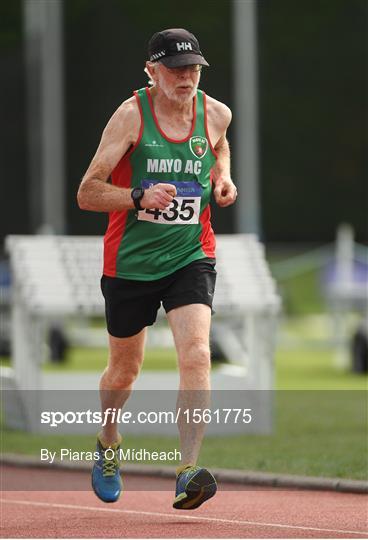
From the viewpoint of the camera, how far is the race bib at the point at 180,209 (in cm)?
844

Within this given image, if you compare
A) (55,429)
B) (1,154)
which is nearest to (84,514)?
(55,429)

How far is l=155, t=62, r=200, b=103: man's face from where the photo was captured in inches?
329

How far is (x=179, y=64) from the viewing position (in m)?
8.31

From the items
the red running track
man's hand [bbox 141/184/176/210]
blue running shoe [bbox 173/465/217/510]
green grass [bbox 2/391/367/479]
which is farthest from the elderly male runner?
green grass [bbox 2/391/367/479]

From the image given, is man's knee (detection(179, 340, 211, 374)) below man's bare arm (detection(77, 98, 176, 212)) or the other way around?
below

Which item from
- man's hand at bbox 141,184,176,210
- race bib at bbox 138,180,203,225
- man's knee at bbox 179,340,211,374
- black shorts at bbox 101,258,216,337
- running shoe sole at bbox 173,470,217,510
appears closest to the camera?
running shoe sole at bbox 173,470,217,510

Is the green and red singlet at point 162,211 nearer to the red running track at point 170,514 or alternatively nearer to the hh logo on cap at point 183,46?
the hh logo on cap at point 183,46

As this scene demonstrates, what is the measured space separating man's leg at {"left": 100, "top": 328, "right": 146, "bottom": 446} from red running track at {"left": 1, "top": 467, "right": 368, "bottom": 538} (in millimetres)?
510

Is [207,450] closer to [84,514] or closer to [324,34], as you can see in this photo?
[84,514]

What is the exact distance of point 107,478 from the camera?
8836 millimetres

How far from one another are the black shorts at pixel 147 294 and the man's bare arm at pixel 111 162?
46 centimetres

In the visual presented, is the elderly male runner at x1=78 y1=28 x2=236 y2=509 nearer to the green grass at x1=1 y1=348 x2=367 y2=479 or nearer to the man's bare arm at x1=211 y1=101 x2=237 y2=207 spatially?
the man's bare arm at x1=211 y1=101 x2=237 y2=207

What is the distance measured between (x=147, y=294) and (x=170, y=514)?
3.92 feet

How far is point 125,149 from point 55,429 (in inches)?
229
